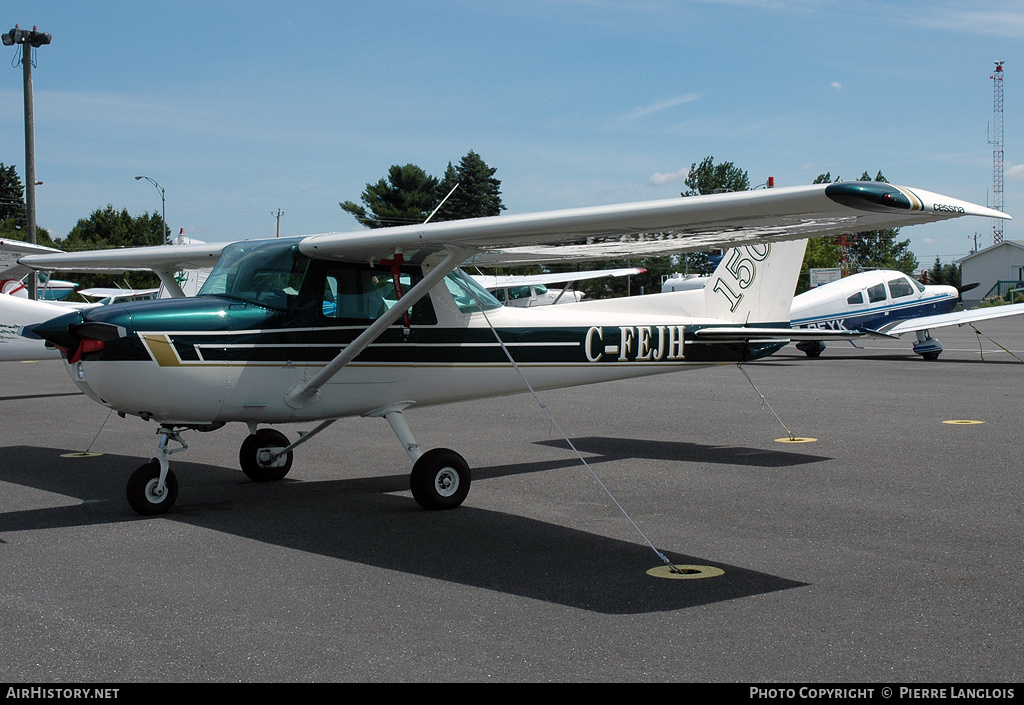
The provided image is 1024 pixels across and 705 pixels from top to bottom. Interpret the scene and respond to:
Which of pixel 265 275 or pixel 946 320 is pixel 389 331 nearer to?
pixel 265 275

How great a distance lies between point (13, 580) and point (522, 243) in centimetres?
374

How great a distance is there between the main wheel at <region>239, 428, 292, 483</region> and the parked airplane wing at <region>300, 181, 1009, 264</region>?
227 centimetres

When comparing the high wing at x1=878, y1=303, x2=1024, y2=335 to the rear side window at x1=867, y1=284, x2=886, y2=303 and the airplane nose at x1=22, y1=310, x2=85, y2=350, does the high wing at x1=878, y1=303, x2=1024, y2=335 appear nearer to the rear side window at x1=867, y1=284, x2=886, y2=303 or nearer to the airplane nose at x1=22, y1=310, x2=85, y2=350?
the rear side window at x1=867, y1=284, x2=886, y2=303

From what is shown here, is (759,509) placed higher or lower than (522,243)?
lower

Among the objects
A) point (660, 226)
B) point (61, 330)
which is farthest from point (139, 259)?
point (660, 226)

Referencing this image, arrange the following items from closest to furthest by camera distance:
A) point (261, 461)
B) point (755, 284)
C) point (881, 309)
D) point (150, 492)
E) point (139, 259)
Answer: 1. point (150, 492)
2. point (261, 461)
3. point (139, 259)
4. point (755, 284)
5. point (881, 309)

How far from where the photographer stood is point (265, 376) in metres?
7.14

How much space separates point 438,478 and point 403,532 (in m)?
0.80

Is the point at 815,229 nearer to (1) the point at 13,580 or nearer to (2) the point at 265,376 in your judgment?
(2) the point at 265,376

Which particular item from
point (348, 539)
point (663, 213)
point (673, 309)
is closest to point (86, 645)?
point (348, 539)

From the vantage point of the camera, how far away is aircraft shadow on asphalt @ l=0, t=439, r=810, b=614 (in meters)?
5.13

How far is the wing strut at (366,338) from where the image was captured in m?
6.78

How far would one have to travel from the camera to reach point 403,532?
657 cm

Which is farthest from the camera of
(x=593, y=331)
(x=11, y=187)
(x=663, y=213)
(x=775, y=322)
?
(x=11, y=187)
